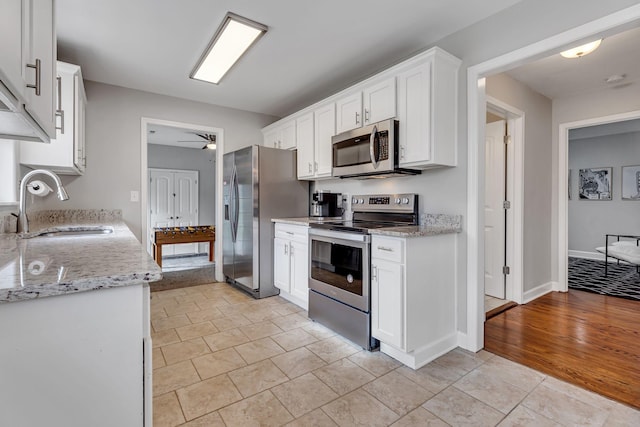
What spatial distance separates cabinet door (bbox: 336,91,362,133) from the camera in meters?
2.91

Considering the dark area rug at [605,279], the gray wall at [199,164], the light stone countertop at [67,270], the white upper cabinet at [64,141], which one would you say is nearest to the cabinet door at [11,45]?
the light stone countertop at [67,270]

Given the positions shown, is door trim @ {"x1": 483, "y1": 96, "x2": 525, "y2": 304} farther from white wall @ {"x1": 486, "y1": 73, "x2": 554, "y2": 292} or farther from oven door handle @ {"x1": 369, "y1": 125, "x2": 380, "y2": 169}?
oven door handle @ {"x1": 369, "y1": 125, "x2": 380, "y2": 169}

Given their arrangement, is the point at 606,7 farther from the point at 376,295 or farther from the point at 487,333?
the point at 487,333

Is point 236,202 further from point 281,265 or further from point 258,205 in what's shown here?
point 281,265

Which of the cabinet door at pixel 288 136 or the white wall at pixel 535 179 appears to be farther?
the cabinet door at pixel 288 136

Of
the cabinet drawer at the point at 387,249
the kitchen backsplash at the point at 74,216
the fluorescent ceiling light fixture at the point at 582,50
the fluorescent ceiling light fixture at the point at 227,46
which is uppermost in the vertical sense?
the fluorescent ceiling light fixture at the point at 227,46

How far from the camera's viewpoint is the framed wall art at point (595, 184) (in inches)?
227

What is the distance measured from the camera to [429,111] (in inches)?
91.2

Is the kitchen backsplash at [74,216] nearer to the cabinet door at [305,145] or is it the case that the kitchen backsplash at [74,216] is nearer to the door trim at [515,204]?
the cabinet door at [305,145]

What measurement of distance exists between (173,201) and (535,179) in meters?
6.59

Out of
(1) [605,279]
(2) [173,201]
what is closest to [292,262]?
(1) [605,279]

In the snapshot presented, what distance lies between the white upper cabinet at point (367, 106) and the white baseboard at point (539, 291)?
2632mm

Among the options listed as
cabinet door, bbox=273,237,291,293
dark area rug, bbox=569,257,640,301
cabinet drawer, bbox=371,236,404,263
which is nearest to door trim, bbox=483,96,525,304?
dark area rug, bbox=569,257,640,301

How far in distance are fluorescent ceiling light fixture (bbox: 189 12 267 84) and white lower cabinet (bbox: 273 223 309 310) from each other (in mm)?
1723
